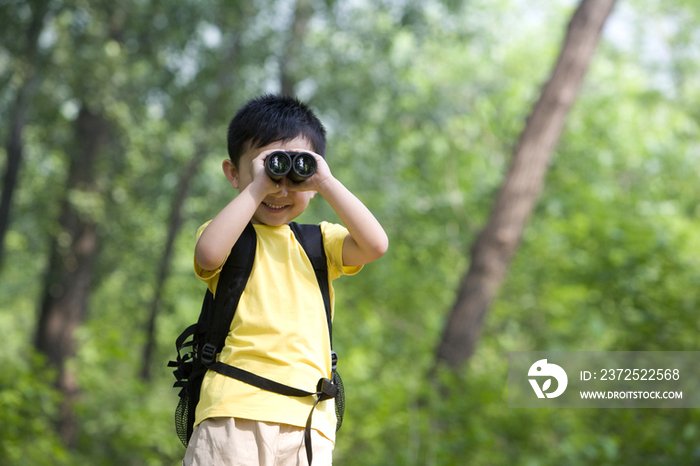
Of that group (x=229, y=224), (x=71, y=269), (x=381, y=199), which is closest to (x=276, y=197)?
(x=229, y=224)

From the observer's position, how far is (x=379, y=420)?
5.28 metres

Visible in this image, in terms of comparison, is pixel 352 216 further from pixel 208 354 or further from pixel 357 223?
pixel 208 354

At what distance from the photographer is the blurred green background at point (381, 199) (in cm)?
495

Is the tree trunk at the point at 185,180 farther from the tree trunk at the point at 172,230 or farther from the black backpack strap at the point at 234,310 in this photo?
the black backpack strap at the point at 234,310

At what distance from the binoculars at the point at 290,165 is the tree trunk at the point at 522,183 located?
4.43m

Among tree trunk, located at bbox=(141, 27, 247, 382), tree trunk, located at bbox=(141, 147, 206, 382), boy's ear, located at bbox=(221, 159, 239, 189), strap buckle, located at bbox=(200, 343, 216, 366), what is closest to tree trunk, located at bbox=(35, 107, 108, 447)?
tree trunk, located at bbox=(141, 27, 247, 382)

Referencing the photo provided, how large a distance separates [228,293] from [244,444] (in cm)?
36

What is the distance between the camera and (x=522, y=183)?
18.7 feet

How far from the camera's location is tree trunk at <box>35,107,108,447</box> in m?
8.09

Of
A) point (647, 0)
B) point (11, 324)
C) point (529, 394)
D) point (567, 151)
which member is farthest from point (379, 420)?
point (11, 324)

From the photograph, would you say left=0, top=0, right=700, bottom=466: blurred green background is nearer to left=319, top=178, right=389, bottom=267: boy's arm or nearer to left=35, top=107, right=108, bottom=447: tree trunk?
left=35, top=107, right=108, bottom=447: tree trunk

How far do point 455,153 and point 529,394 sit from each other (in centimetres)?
911

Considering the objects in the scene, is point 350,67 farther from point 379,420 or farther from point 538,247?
point 379,420

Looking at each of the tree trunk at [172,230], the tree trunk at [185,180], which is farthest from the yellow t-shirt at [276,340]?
the tree trunk at [172,230]
